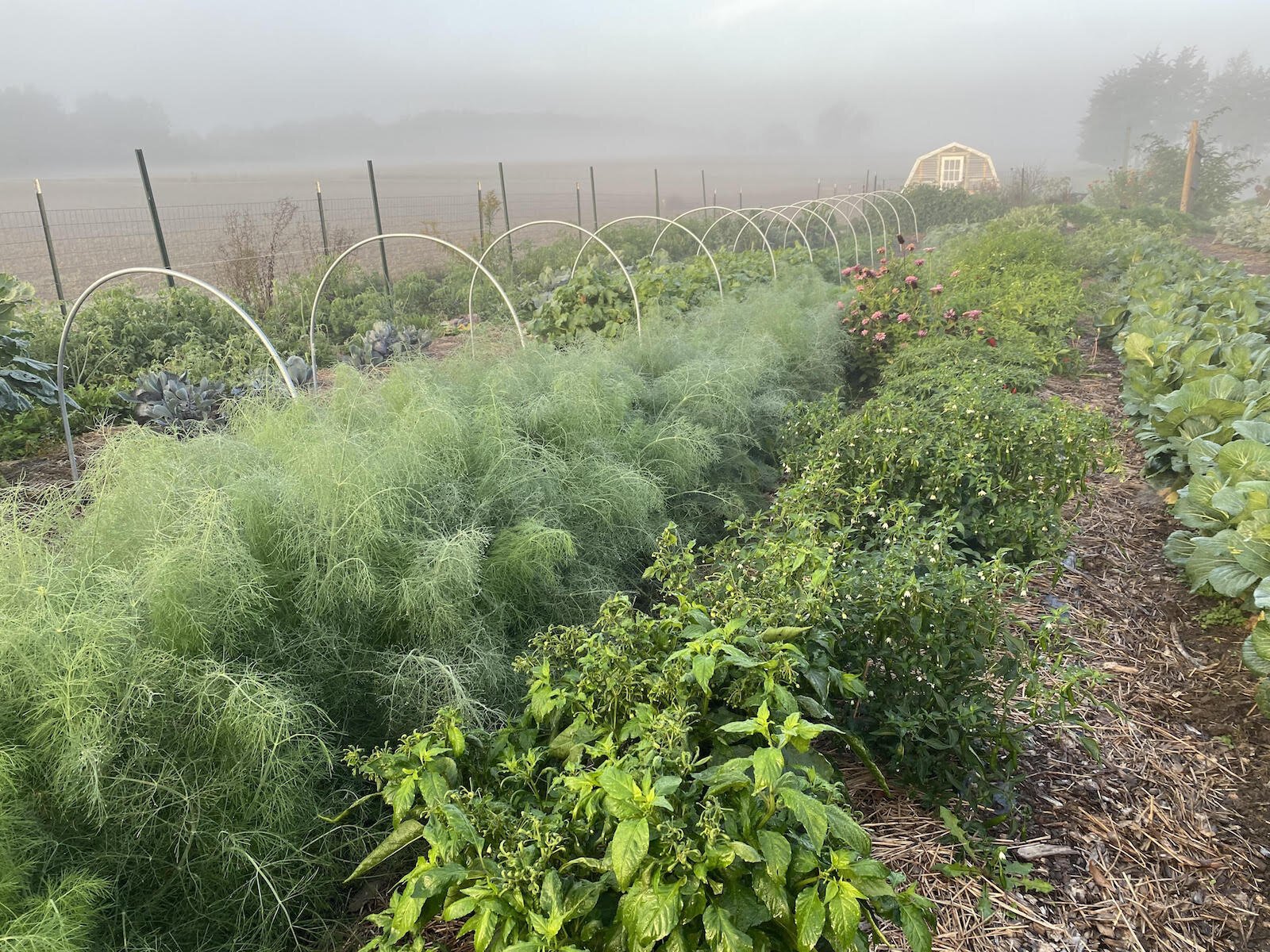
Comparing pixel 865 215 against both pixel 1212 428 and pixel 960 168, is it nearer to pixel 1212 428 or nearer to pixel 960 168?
pixel 1212 428

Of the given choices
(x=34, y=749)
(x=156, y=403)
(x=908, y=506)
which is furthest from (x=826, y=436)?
(x=156, y=403)

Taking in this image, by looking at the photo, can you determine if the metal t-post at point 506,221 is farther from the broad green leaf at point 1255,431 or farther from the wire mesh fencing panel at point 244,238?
the broad green leaf at point 1255,431

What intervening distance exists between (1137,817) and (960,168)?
3180 cm

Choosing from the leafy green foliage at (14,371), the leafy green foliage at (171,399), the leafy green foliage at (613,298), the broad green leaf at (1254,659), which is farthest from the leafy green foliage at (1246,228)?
the leafy green foliage at (14,371)

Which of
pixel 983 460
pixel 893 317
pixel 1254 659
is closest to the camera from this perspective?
pixel 1254 659

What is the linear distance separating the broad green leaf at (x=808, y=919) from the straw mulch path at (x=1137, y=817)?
737 mm

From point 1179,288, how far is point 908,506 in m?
6.44

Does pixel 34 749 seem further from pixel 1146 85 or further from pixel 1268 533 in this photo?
pixel 1146 85

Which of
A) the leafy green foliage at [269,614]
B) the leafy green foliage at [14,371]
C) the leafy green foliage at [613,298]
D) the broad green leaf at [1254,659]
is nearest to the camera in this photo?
the leafy green foliage at [269,614]

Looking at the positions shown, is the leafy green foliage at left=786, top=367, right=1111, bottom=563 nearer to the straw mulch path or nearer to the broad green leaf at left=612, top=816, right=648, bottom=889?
the straw mulch path

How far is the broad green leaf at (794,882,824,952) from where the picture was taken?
3.61ft

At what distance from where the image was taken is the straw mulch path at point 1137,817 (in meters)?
1.72

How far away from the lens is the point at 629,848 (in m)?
1.17

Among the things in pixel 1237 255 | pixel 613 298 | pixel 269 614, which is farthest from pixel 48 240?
pixel 1237 255
